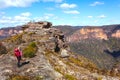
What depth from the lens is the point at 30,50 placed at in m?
38.5

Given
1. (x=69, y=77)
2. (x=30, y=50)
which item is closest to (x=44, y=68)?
(x=69, y=77)

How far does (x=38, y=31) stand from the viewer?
166 ft

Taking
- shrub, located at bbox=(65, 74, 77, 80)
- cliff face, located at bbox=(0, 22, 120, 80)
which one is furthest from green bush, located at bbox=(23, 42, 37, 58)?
shrub, located at bbox=(65, 74, 77, 80)

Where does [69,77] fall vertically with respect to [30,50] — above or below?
below

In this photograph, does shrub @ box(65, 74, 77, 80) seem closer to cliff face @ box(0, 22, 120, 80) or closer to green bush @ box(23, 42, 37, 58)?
cliff face @ box(0, 22, 120, 80)

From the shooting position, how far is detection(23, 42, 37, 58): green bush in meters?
37.3

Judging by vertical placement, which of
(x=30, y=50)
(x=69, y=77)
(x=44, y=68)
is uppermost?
(x=30, y=50)

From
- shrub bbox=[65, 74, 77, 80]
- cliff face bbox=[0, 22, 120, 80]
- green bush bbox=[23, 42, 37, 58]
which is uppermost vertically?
green bush bbox=[23, 42, 37, 58]

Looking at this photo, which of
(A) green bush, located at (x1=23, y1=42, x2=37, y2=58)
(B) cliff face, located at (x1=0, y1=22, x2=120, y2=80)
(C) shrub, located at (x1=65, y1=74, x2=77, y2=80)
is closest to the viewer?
(B) cliff face, located at (x1=0, y1=22, x2=120, y2=80)

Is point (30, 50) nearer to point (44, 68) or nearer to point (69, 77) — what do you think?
point (44, 68)

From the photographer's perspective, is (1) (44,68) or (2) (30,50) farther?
(2) (30,50)

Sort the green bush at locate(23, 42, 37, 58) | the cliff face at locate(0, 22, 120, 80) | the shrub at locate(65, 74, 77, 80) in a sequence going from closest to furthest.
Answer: the cliff face at locate(0, 22, 120, 80) → the shrub at locate(65, 74, 77, 80) → the green bush at locate(23, 42, 37, 58)

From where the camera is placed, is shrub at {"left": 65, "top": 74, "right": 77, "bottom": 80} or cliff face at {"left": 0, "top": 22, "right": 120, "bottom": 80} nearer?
cliff face at {"left": 0, "top": 22, "right": 120, "bottom": 80}

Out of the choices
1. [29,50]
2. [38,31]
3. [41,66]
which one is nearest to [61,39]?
[38,31]
